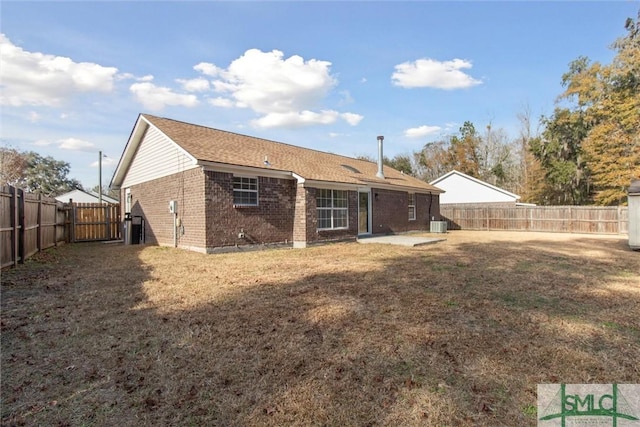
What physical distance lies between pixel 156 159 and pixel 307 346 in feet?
41.7

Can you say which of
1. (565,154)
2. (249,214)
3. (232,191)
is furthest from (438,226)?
(565,154)

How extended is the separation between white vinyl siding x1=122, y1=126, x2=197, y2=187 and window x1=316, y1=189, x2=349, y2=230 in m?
5.34

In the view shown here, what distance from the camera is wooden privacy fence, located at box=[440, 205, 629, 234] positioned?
65.8 feet

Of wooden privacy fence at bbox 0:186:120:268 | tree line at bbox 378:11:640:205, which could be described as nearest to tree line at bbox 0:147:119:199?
wooden privacy fence at bbox 0:186:120:268

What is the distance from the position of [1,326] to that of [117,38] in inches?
350

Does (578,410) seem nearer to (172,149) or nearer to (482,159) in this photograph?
(172,149)

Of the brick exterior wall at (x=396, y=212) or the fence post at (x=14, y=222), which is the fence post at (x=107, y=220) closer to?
the fence post at (x=14, y=222)

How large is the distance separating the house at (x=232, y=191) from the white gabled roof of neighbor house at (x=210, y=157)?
4 centimetres

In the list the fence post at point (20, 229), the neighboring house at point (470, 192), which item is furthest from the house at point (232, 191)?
the neighboring house at point (470, 192)

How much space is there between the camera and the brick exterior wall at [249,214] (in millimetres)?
10719

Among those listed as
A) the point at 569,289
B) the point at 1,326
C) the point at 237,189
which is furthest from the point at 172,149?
the point at 569,289

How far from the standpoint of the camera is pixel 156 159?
13641mm

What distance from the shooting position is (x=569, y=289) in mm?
5977

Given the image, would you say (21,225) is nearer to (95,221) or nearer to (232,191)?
(232,191)
